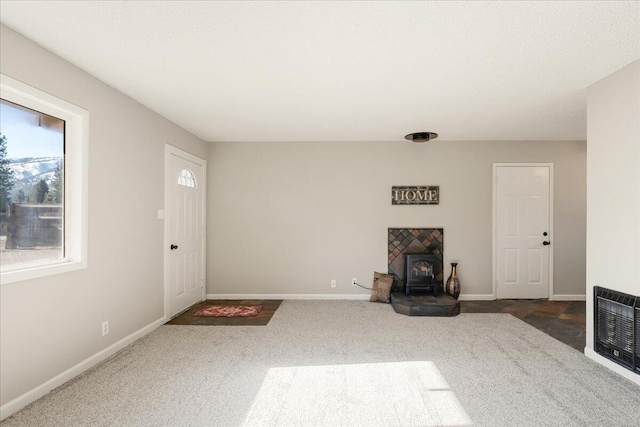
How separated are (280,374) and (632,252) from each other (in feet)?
9.57

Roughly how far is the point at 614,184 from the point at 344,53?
2.44 m

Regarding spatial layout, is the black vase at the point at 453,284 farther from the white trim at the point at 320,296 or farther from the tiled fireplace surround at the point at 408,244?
the white trim at the point at 320,296

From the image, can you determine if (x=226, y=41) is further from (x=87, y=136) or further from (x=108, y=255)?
(x=108, y=255)

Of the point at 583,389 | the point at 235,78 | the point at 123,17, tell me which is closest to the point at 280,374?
the point at 583,389

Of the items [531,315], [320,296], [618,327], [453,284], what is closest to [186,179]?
[320,296]

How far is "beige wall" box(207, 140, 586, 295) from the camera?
194 inches

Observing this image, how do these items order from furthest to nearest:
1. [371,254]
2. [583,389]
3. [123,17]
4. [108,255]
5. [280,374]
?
[371,254] → [108,255] → [280,374] → [583,389] → [123,17]

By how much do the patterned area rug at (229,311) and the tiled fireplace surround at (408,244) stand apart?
2107mm

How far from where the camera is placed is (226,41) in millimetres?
2139

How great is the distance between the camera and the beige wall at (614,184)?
2.46 m

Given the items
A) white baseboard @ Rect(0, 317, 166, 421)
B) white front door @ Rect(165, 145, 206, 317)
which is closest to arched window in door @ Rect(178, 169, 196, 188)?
white front door @ Rect(165, 145, 206, 317)

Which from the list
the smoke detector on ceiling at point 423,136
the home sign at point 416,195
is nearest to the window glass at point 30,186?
the smoke detector on ceiling at point 423,136

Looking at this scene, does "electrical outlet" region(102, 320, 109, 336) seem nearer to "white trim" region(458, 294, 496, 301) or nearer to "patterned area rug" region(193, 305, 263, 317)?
"patterned area rug" region(193, 305, 263, 317)

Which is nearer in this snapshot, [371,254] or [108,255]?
[108,255]
